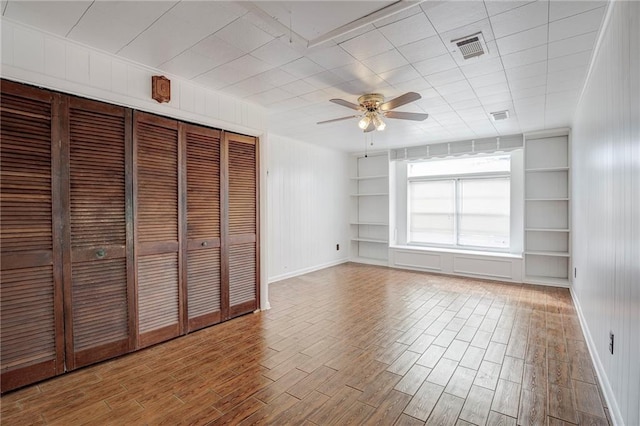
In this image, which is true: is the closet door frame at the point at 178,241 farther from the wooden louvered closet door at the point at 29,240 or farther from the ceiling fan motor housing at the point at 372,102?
the ceiling fan motor housing at the point at 372,102

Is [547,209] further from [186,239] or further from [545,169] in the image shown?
[186,239]

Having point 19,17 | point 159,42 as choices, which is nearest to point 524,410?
point 159,42

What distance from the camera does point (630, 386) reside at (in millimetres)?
1654

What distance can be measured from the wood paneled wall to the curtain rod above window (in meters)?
4.26

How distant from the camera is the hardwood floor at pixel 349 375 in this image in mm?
2061

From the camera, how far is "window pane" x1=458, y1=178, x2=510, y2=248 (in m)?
6.00

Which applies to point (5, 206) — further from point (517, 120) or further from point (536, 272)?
point (536, 272)

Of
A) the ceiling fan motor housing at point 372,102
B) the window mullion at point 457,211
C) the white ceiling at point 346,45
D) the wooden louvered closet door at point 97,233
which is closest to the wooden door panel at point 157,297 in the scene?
the wooden louvered closet door at point 97,233

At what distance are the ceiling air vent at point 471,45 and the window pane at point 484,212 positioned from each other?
4085 millimetres

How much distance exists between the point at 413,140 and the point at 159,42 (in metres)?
4.82

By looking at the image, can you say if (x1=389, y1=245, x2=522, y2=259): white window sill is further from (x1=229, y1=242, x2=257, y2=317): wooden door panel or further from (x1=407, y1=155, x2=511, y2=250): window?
(x1=229, y1=242, x2=257, y2=317): wooden door panel

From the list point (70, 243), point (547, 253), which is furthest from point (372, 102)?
point (547, 253)

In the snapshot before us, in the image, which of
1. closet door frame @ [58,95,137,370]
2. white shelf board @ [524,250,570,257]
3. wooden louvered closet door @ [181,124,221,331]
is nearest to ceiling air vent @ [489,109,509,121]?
white shelf board @ [524,250,570,257]

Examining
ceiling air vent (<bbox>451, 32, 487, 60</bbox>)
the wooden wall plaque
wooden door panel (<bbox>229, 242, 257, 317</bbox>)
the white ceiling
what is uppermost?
the white ceiling
